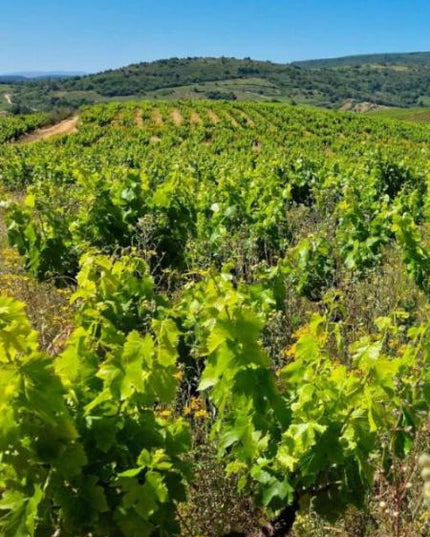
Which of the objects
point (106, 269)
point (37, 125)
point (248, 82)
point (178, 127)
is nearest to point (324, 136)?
point (178, 127)

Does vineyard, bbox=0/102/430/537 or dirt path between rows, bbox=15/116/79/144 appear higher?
dirt path between rows, bbox=15/116/79/144

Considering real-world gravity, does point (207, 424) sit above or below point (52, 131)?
below

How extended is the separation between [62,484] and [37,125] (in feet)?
143

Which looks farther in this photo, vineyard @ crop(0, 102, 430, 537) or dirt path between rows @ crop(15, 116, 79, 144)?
dirt path between rows @ crop(15, 116, 79, 144)

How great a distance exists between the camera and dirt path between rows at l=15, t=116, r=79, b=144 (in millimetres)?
39344

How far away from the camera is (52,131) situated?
41188 millimetres

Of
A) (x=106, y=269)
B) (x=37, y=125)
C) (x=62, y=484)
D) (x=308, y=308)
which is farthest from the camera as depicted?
(x=37, y=125)

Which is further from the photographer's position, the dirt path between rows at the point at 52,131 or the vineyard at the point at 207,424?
the dirt path between rows at the point at 52,131

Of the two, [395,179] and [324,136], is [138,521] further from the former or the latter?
[324,136]

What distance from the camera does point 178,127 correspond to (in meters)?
37.8

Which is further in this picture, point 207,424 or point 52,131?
point 52,131

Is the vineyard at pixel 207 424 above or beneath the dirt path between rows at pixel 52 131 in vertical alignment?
beneath

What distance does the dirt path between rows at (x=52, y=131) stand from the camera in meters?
39.3

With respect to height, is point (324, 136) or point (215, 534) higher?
point (324, 136)
